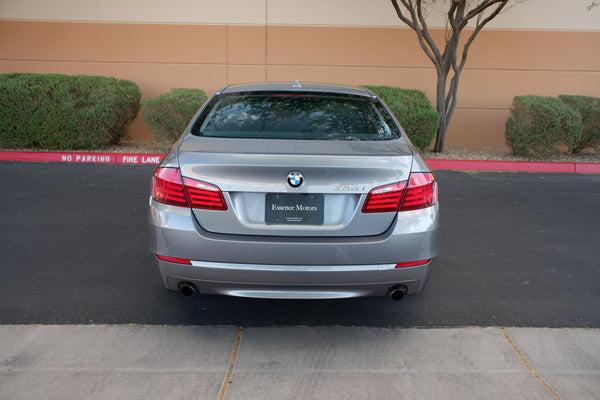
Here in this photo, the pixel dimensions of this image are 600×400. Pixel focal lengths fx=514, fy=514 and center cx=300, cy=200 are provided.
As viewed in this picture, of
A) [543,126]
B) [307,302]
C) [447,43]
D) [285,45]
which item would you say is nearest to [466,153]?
[543,126]

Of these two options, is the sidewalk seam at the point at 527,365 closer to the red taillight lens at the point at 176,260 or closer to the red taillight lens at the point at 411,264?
the red taillight lens at the point at 411,264

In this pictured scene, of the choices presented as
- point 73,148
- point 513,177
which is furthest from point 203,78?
point 513,177

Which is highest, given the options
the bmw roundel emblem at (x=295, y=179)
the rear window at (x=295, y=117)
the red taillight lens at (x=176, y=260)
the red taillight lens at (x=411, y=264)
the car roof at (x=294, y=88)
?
the car roof at (x=294, y=88)

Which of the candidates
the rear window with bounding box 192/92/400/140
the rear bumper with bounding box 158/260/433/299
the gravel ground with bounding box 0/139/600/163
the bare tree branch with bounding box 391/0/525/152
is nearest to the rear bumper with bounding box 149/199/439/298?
the rear bumper with bounding box 158/260/433/299

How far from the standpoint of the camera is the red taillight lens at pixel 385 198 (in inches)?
116

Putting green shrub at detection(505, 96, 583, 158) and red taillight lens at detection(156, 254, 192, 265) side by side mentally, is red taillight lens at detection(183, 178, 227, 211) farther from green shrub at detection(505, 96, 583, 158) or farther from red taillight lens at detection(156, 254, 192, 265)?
green shrub at detection(505, 96, 583, 158)

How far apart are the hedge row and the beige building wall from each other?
159cm

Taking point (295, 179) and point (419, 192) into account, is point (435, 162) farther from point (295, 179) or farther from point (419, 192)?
point (295, 179)

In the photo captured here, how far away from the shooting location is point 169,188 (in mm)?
3059

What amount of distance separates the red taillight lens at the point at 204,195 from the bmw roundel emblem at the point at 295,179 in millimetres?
400

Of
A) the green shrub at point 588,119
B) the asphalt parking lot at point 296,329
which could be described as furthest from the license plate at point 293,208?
the green shrub at point 588,119

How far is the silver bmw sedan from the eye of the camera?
9.56ft

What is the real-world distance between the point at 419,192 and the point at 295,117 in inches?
44.5

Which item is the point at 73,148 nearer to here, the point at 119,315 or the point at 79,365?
the point at 119,315
